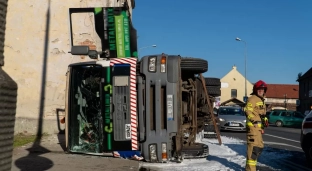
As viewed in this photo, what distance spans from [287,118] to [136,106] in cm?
2870

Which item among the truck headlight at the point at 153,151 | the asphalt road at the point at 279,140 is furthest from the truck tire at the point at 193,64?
the asphalt road at the point at 279,140

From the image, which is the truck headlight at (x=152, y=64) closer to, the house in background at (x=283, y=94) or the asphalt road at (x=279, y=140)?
the asphalt road at (x=279, y=140)

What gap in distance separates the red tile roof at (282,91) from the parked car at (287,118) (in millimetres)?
46591

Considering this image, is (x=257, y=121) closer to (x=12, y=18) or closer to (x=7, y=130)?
(x=7, y=130)

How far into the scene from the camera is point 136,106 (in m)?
Answer: 7.53

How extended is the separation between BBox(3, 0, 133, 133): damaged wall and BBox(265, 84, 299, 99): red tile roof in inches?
2813

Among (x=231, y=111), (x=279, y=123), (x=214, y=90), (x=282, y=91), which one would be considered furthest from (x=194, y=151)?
(x=282, y=91)

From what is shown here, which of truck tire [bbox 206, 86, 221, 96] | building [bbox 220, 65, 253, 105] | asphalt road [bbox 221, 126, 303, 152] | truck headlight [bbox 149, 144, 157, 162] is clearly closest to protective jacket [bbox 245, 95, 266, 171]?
truck headlight [bbox 149, 144, 157, 162]

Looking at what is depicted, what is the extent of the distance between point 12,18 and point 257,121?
935 centimetres

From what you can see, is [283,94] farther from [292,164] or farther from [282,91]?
[292,164]

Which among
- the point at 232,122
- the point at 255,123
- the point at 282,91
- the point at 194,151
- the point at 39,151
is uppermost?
the point at 282,91

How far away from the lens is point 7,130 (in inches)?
72.9

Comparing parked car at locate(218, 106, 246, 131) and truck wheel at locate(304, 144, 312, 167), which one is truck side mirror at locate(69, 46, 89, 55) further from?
parked car at locate(218, 106, 246, 131)

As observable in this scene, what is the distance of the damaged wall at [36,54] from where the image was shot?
41.6 ft
